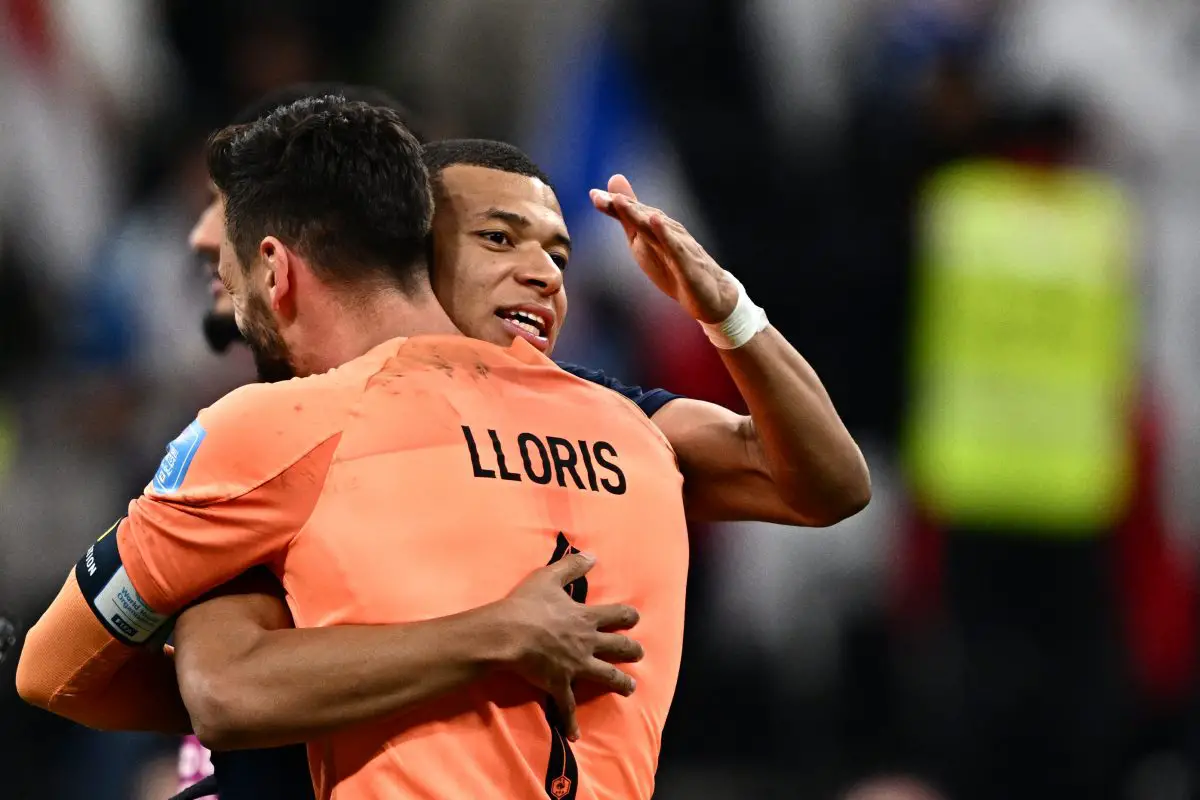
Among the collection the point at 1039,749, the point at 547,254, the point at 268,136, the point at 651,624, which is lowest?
the point at 1039,749

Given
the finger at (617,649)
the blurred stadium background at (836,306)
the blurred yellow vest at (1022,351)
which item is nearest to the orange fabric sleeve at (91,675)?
the finger at (617,649)

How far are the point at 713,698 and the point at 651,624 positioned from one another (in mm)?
4105

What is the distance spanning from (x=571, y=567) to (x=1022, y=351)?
534cm

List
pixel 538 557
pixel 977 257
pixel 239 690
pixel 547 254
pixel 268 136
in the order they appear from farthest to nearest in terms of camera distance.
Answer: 1. pixel 977 257
2. pixel 547 254
3. pixel 268 136
4. pixel 538 557
5. pixel 239 690

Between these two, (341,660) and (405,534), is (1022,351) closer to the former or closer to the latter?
(405,534)

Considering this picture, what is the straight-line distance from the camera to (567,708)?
2941 mm

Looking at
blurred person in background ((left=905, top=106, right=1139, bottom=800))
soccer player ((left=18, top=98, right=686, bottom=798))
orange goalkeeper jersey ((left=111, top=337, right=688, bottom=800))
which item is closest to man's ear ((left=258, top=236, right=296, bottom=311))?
soccer player ((left=18, top=98, right=686, bottom=798))

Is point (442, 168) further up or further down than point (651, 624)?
further up

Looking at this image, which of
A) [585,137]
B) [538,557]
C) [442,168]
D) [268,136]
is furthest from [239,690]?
[585,137]

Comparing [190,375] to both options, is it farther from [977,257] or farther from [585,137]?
[977,257]

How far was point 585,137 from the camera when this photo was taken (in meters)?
8.11

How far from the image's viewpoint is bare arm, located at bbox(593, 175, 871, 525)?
128 inches

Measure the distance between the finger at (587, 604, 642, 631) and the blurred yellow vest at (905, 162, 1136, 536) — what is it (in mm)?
4843

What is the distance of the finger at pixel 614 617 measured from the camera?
298 cm
